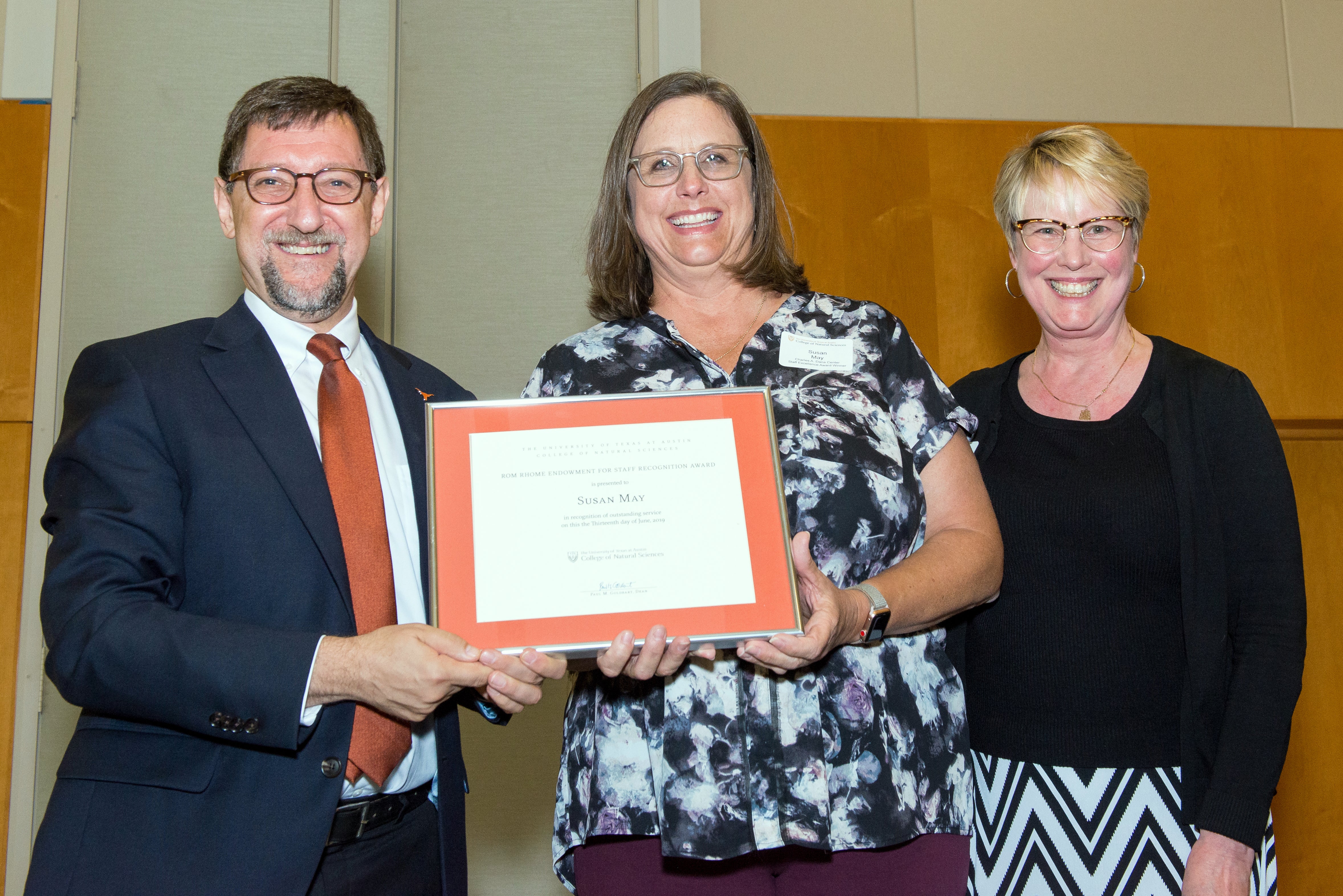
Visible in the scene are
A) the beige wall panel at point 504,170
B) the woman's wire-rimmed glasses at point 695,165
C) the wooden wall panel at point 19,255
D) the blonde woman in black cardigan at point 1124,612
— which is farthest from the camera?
the beige wall panel at point 504,170

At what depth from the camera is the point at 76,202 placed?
3.17 metres

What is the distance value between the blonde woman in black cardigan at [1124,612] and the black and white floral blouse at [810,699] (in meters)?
0.28

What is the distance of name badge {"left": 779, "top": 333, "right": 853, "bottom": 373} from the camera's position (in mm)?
1770

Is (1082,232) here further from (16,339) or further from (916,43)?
(16,339)

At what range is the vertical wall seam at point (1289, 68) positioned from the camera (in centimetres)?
417

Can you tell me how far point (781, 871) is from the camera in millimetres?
1568

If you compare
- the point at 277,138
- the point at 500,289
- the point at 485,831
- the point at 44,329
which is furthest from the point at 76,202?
the point at 485,831

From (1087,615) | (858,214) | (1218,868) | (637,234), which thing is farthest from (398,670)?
(858,214)

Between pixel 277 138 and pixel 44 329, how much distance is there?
1.81m

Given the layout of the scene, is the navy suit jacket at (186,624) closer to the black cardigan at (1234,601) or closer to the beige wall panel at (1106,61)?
the black cardigan at (1234,601)

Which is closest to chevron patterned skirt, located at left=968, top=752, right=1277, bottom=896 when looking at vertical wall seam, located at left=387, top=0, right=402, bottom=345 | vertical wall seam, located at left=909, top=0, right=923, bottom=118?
vertical wall seam, located at left=387, top=0, right=402, bottom=345

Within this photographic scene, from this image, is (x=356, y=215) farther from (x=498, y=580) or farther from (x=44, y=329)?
(x=44, y=329)

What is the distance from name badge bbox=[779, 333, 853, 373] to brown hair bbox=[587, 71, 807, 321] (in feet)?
0.62

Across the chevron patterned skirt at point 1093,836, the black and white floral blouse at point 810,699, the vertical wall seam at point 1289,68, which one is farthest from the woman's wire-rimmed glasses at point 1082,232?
the vertical wall seam at point 1289,68
